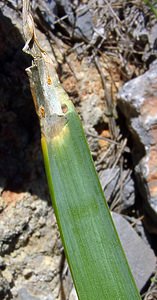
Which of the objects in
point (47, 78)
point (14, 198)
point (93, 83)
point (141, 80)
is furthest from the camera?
point (93, 83)

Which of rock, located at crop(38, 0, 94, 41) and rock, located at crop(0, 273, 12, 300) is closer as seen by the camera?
rock, located at crop(0, 273, 12, 300)

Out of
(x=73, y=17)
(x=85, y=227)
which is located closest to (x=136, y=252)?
(x=85, y=227)

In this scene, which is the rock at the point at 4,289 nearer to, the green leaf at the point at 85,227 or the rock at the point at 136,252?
the rock at the point at 136,252

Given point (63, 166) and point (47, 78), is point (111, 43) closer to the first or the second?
point (47, 78)

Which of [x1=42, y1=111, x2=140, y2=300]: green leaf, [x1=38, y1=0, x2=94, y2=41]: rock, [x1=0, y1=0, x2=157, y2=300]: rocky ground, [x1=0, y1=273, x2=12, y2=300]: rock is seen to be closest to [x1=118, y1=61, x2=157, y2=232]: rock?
[x1=0, y1=0, x2=157, y2=300]: rocky ground

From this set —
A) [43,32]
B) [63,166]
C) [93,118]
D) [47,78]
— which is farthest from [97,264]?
[43,32]

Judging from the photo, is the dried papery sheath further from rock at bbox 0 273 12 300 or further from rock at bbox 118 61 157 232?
rock at bbox 118 61 157 232

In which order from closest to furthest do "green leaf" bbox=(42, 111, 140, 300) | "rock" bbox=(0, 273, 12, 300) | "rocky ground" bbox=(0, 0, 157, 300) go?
"green leaf" bbox=(42, 111, 140, 300), "rock" bbox=(0, 273, 12, 300), "rocky ground" bbox=(0, 0, 157, 300)

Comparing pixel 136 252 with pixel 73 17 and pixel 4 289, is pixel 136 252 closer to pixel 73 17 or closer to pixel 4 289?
pixel 4 289

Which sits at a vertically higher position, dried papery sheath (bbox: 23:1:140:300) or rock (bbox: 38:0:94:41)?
rock (bbox: 38:0:94:41)
